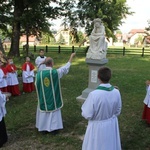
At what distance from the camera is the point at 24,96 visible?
9.52 metres

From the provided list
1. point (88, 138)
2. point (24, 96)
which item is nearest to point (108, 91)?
point (88, 138)

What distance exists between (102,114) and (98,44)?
4965 mm

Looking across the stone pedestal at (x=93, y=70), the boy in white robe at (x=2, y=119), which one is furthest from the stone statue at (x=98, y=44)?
the boy in white robe at (x=2, y=119)

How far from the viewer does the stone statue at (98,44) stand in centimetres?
830

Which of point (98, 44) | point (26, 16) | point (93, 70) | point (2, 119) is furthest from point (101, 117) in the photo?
point (26, 16)

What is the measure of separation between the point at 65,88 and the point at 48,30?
1305 cm

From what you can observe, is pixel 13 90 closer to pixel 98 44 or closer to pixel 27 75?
pixel 27 75

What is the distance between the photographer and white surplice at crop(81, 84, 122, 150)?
144 inches

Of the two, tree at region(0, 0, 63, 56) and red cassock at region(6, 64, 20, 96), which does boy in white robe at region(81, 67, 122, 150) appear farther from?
tree at region(0, 0, 63, 56)

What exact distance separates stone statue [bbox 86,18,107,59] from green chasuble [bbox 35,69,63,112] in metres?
2.90

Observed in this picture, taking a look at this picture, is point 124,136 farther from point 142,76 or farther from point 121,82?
point 142,76

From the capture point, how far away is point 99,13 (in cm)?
2397

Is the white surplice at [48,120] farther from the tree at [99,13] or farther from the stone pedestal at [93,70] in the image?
the tree at [99,13]

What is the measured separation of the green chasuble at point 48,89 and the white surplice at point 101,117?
75.1 inches
